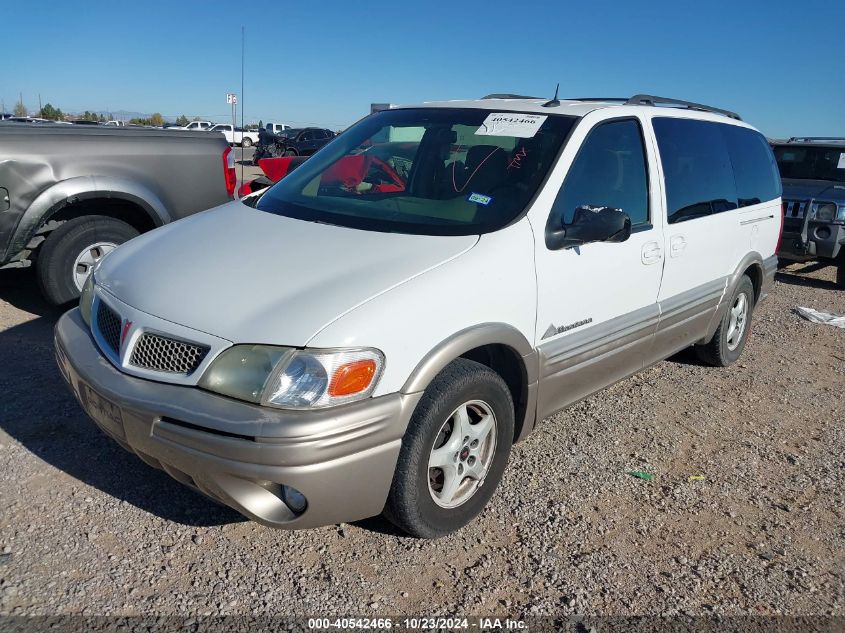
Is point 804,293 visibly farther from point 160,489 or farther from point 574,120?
point 160,489

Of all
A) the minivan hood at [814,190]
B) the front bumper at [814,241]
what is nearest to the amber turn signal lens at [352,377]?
the front bumper at [814,241]

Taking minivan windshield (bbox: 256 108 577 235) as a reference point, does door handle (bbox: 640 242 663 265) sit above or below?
below

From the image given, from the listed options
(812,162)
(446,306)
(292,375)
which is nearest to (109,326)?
(292,375)

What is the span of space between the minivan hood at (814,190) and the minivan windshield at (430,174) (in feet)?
21.2

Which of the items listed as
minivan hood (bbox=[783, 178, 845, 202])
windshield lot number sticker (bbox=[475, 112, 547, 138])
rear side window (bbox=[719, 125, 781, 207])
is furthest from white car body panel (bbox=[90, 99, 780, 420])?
minivan hood (bbox=[783, 178, 845, 202])

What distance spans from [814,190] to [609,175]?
260 inches

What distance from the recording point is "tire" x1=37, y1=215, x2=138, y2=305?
5086mm

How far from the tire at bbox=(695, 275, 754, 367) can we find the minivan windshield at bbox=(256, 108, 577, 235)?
7.76 ft

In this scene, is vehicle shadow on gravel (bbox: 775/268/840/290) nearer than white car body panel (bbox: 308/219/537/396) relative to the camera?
No

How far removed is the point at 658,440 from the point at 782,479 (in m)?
0.66

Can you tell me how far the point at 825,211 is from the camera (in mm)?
8281

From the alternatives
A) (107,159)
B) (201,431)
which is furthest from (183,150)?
(201,431)

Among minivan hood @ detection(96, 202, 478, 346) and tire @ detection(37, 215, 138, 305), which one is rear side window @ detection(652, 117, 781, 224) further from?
tire @ detection(37, 215, 138, 305)

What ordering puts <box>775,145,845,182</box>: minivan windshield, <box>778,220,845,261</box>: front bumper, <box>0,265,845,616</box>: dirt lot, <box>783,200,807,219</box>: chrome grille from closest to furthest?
<box>0,265,845,616</box>: dirt lot
<box>778,220,845,261</box>: front bumper
<box>783,200,807,219</box>: chrome grille
<box>775,145,845,182</box>: minivan windshield
